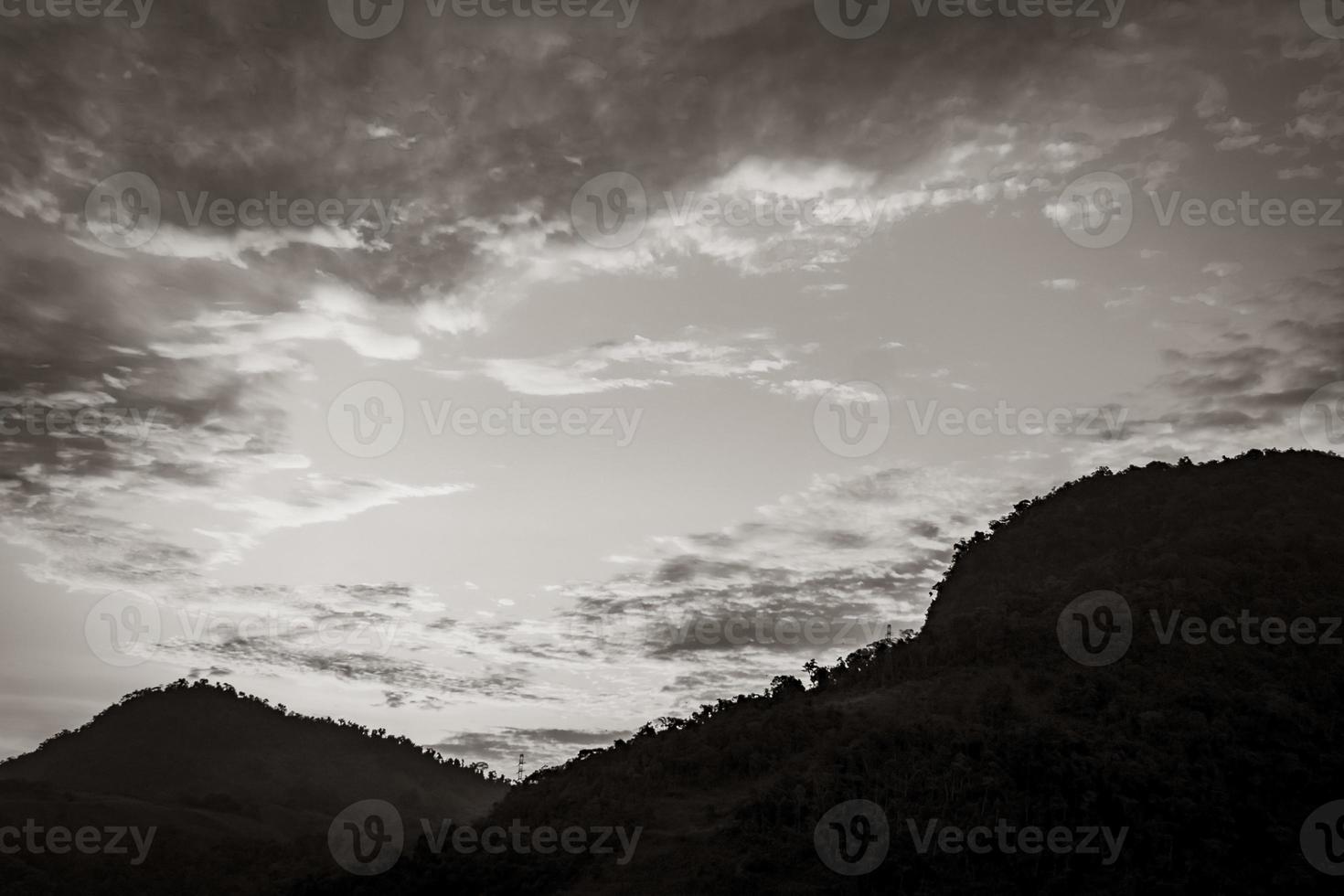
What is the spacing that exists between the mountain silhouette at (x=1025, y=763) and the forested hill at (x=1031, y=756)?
0.34 feet

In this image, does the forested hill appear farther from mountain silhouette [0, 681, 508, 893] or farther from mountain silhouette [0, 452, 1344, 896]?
mountain silhouette [0, 681, 508, 893]

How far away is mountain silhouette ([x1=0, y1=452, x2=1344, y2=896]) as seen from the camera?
28000mm

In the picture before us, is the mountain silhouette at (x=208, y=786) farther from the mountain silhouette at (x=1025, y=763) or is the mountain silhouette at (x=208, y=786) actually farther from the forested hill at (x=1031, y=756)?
the forested hill at (x=1031, y=756)

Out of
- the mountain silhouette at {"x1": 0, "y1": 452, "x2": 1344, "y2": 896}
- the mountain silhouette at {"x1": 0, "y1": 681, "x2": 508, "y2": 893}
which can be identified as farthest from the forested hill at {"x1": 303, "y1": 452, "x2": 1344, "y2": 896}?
the mountain silhouette at {"x1": 0, "y1": 681, "x2": 508, "y2": 893}

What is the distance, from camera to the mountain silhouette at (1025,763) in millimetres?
28000

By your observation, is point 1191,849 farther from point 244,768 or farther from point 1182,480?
point 244,768

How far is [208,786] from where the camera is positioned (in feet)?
337

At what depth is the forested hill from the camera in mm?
27891

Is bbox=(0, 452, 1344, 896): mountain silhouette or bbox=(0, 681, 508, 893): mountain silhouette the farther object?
bbox=(0, 681, 508, 893): mountain silhouette

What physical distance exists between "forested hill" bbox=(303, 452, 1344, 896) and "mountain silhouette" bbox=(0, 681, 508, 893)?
2711cm

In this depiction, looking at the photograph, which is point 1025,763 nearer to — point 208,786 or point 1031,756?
point 1031,756

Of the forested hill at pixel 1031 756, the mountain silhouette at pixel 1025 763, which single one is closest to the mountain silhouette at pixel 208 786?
the mountain silhouette at pixel 1025 763

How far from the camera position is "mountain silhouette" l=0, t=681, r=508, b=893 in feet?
179

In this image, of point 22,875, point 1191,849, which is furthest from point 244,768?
point 1191,849
